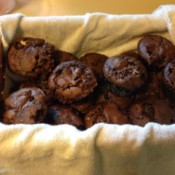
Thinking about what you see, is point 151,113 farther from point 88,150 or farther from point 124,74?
point 88,150

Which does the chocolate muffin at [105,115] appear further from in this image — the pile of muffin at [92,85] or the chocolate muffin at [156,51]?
the chocolate muffin at [156,51]

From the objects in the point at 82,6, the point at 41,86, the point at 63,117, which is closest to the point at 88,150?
the point at 63,117

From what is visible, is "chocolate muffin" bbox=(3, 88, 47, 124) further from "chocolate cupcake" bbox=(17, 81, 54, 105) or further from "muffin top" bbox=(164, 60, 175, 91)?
"muffin top" bbox=(164, 60, 175, 91)

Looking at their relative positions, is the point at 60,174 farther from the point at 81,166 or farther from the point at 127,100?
the point at 127,100

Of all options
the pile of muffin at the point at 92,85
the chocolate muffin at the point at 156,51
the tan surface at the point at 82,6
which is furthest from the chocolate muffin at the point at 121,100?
the tan surface at the point at 82,6

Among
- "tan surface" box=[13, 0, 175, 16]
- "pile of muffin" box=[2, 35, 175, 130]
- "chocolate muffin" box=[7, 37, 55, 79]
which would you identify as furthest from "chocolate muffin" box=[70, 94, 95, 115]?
"tan surface" box=[13, 0, 175, 16]

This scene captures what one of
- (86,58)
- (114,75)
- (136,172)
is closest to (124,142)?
(136,172)
